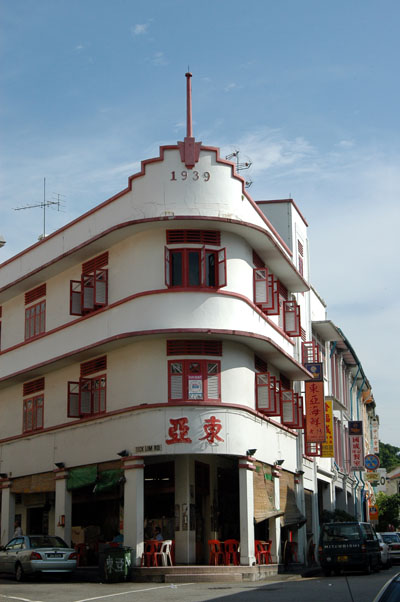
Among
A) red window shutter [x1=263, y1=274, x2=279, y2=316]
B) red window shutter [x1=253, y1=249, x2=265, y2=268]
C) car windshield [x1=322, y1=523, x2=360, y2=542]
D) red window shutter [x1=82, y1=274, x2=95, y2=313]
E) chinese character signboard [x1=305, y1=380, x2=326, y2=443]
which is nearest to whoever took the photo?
car windshield [x1=322, y1=523, x2=360, y2=542]

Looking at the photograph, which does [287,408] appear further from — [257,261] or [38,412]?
[38,412]

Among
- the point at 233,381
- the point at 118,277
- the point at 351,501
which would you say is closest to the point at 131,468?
the point at 233,381

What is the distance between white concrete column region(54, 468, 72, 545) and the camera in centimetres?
2825

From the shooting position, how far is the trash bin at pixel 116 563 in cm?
Result: 2306

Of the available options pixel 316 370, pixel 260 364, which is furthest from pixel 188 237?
pixel 316 370

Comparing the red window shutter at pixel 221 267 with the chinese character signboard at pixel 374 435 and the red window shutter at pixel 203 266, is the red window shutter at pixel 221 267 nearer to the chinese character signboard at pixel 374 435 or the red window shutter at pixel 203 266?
the red window shutter at pixel 203 266

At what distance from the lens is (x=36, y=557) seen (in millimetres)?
23406

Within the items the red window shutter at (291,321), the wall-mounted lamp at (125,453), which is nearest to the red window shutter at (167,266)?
the wall-mounted lamp at (125,453)

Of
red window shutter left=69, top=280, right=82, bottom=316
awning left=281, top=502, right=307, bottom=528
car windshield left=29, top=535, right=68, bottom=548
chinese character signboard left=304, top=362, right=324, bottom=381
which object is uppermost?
red window shutter left=69, top=280, right=82, bottom=316

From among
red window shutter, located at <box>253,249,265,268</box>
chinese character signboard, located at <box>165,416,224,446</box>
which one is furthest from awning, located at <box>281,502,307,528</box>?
red window shutter, located at <box>253,249,265,268</box>

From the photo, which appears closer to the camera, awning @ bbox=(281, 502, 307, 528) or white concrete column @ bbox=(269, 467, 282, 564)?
white concrete column @ bbox=(269, 467, 282, 564)

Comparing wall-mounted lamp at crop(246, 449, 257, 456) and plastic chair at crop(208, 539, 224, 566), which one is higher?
wall-mounted lamp at crop(246, 449, 257, 456)

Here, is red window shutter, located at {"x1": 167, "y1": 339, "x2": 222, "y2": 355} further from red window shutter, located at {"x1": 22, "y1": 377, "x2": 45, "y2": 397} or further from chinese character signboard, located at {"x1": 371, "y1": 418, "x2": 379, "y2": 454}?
chinese character signboard, located at {"x1": 371, "y1": 418, "x2": 379, "y2": 454}

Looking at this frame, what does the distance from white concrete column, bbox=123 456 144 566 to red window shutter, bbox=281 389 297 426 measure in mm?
7136
